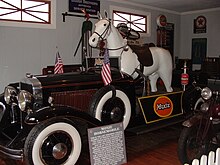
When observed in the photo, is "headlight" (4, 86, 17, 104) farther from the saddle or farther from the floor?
the saddle

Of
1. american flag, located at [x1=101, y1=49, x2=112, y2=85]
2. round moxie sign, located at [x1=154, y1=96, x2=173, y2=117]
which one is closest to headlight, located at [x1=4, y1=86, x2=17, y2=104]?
american flag, located at [x1=101, y1=49, x2=112, y2=85]

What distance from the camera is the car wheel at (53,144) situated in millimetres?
2500

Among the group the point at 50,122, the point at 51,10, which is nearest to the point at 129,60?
the point at 50,122

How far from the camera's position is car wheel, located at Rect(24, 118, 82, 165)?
8.20 ft

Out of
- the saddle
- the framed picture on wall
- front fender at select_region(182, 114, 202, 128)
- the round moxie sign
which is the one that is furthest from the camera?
the framed picture on wall

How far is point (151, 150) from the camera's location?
3605 millimetres

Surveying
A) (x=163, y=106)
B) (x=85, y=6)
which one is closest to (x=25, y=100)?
(x=163, y=106)

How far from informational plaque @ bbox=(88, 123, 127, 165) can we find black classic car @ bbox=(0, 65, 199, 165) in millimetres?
117

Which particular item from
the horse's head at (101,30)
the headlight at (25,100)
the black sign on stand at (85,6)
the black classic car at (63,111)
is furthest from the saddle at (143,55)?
the black sign on stand at (85,6)

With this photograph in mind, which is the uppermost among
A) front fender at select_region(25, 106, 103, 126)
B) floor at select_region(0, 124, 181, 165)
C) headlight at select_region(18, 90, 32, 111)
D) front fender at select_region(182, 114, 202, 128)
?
headlight at select_region(18, 90, 32, 111)

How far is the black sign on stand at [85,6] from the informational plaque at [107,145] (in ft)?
14.8

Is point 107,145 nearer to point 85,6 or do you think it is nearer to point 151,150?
point 151,150

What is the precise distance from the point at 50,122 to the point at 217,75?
6.62m

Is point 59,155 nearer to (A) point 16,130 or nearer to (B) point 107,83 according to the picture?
(A) point 16,130
